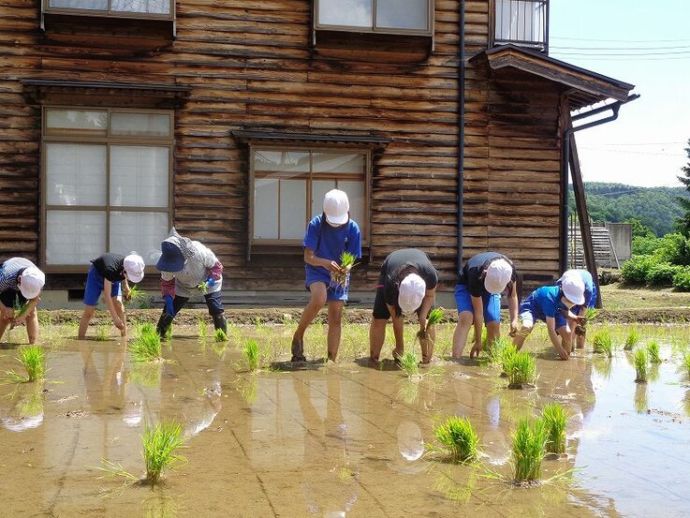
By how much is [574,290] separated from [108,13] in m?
8.91

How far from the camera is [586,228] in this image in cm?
1664

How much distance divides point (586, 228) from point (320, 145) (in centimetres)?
504

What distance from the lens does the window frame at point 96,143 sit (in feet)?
47.1

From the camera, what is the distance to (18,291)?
934 centimetres

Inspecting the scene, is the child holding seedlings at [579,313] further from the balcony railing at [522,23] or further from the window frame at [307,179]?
the balcony railing at [522,23]

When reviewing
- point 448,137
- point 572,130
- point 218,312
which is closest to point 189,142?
point 448,137

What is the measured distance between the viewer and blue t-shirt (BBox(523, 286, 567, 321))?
30.0 ft

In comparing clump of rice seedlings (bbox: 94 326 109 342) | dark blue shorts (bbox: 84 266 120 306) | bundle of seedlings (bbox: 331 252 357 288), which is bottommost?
clump of rice seedlings (bbox: 94 326 109 342)

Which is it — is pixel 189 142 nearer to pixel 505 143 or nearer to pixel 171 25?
pixel 171 25

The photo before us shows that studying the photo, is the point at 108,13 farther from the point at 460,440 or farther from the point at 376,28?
the point at 460,440

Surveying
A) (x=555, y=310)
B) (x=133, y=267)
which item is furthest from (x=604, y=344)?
(x=133, y=267)

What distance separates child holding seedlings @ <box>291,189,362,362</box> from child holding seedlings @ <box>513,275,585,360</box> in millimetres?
1838

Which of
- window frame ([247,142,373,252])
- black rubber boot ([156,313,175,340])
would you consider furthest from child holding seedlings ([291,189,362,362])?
window frame ([247,142,373,252])

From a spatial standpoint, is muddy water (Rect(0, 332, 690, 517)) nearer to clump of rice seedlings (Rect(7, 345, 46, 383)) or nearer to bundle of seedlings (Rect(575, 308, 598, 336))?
clump of rice seedlings (Rect(7, 345, 46, 383))
